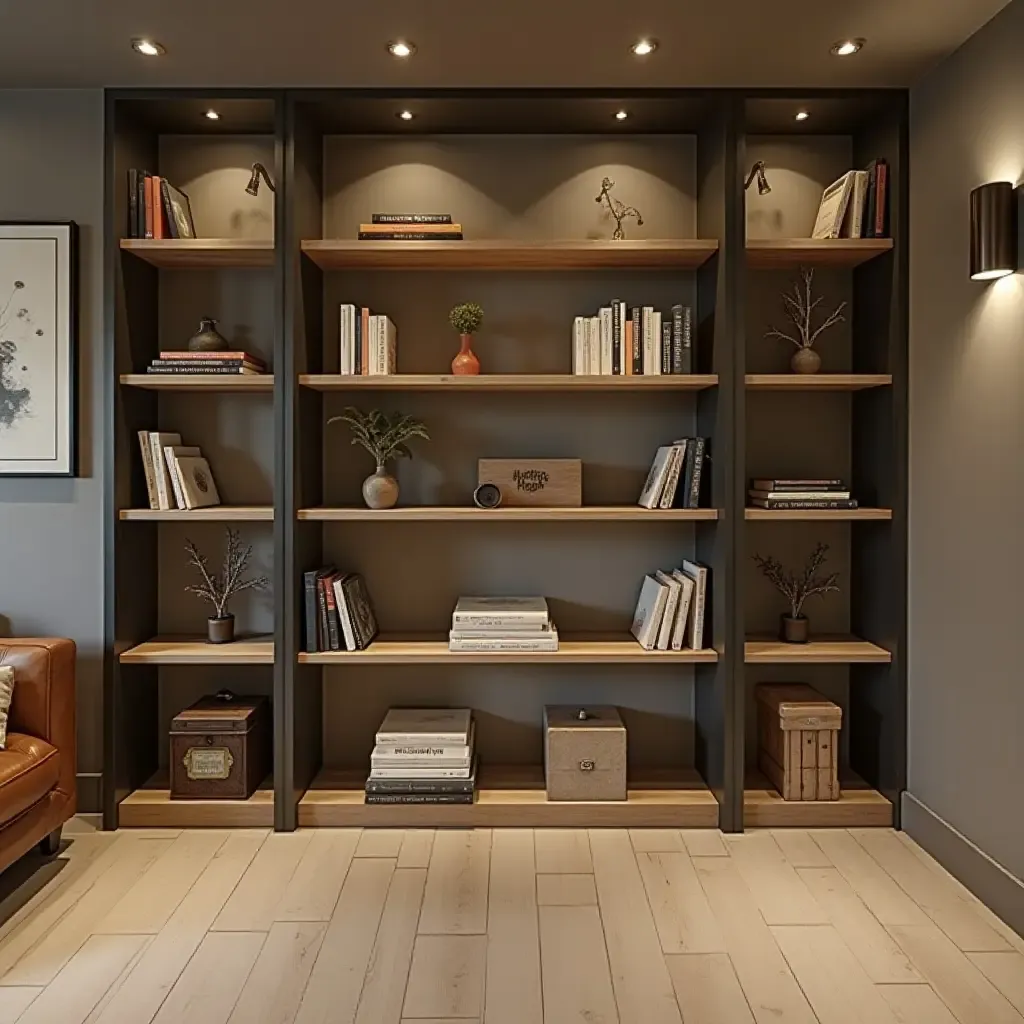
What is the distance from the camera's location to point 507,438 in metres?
3.79

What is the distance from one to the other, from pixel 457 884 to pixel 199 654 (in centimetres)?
123

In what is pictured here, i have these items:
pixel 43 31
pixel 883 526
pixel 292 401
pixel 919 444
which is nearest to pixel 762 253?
pixel 919 444

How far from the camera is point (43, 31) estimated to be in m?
2.94

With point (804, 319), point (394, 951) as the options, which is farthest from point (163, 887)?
point (804, 319)

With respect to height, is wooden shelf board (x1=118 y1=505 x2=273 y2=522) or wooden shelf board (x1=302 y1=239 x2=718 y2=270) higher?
wooden shelf board (x1=302 y1=239 x2=718 y2=270)

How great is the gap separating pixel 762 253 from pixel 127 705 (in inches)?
111

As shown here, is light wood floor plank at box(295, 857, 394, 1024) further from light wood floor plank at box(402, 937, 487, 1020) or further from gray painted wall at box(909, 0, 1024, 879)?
gray painted wall at box(909, 0, 1024, 879)

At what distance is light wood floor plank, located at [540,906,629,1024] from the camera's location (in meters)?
2.26

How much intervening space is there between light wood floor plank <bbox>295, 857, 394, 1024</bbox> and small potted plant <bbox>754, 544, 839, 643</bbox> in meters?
1.75

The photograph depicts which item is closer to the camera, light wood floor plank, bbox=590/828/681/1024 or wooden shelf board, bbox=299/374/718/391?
light wood floor plank, bbox=590/828/681/1024

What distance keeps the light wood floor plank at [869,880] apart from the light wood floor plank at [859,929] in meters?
0.03

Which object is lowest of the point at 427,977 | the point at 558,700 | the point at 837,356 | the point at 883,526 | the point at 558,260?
the point at 427,977

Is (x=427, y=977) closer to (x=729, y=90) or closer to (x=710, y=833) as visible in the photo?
(x=710, y=833)

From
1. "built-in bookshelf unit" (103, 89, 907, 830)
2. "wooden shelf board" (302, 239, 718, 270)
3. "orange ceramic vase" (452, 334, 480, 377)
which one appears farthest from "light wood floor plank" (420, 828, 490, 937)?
"wooden shelf board" (302, 239, 718, 270)
